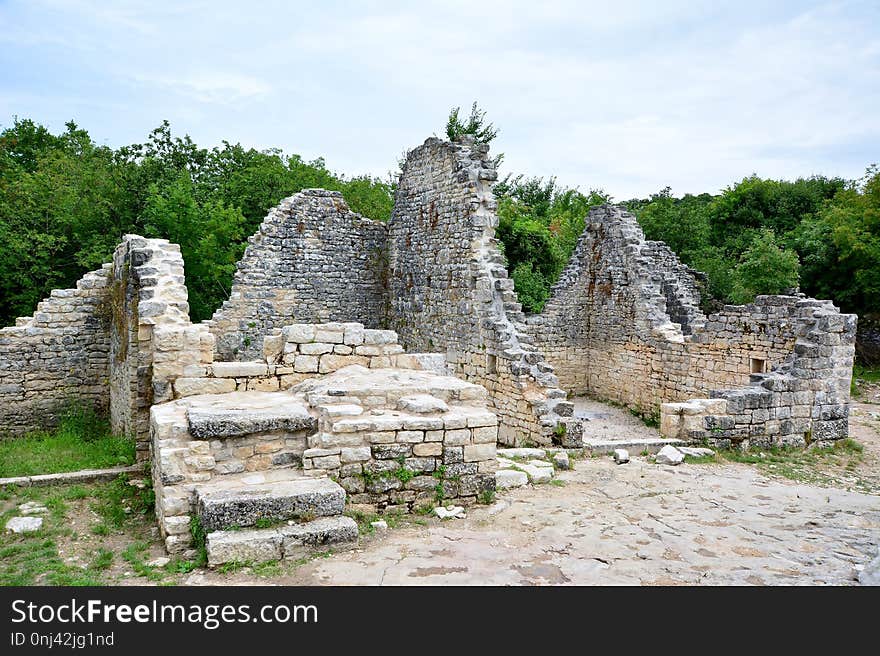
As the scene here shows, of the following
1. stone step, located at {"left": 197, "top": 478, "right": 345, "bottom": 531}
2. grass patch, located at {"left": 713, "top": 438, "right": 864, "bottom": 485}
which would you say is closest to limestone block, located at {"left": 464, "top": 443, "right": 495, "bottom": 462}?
stone step, located at {"left": 197, "top": 478, "right": 345, "bottom": 531}

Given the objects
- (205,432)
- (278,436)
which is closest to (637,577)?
(278,436)

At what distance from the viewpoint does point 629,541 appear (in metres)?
5.66

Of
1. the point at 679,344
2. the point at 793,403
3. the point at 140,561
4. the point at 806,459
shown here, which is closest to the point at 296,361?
the point at 140,561

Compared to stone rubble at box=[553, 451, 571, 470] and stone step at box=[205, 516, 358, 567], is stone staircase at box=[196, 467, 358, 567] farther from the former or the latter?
stone rubble at box=[553, 451, 571, 470]

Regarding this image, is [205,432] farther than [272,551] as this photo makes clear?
Yes

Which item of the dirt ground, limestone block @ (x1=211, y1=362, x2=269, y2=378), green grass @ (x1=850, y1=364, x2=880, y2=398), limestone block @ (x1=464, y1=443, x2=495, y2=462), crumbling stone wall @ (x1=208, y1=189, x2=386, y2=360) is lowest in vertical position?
the dirt ground

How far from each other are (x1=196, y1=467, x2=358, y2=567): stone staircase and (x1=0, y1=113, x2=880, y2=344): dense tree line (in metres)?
10.7

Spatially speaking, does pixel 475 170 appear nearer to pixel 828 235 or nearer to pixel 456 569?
pixel 456 569

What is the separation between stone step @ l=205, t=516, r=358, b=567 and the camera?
4.91 m

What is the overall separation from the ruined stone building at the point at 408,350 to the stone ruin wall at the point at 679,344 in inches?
1.5

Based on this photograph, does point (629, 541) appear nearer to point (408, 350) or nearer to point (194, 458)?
point (194, 458)

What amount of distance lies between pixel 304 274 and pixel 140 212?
5630 mm

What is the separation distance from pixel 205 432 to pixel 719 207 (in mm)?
33214

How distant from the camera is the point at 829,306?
11.4 m
